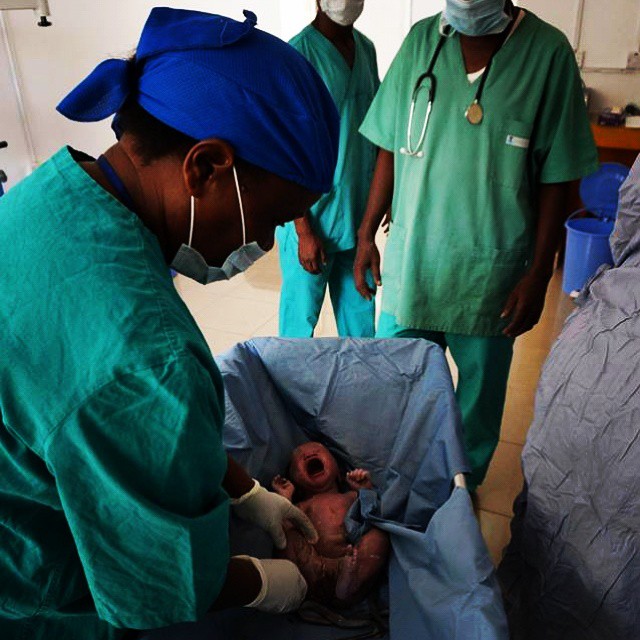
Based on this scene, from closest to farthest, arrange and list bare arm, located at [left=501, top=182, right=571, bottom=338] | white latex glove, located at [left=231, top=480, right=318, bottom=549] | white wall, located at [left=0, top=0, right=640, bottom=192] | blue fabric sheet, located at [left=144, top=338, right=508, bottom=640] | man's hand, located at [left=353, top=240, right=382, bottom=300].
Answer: blue fabric sheet, located at [left=144, top=338, right=508, bottom=640] < white latex glove, located at [left=231, top=480, right=318, bottom=549] < bare arm, located at [left=501, top=182, right=571, bottom=338] < man's hand, located at [left=353, top=240, right=382, bottom=300] < white wall, located at [left=0, top=0, right=640, bottom=192]

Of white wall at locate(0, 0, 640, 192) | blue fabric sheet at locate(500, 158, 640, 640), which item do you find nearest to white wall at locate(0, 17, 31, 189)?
white wall at locate(0, 0, 640, 192)

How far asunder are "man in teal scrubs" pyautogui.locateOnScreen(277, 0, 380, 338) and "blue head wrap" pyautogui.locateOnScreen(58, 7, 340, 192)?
3.89 ft

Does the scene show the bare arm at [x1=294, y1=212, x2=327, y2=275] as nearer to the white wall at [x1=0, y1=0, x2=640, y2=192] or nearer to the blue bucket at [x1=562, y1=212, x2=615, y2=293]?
the blue bucket at [x1=562, y1=212, x2=615, y2=293]

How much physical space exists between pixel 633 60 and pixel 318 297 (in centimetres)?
279

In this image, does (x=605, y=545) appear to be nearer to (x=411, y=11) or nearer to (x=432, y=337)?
(x=432, y=337)

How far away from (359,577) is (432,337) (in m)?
0.78

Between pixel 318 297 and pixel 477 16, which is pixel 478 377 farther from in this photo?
pixel 477 16

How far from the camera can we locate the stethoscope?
1.55 metres

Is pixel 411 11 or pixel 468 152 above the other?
pixel 411 11

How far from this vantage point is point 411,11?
12.6 ft

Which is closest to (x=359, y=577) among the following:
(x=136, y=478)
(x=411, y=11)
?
(x=136, y=478)

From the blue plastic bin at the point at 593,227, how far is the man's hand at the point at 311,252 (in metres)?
1.78

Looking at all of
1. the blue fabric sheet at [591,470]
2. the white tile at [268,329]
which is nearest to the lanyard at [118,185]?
the blue fabric sheet at [591,470]

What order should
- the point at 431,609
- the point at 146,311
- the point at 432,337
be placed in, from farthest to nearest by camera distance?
the point at 432,337
the point at 431,609
the point at 146,311
